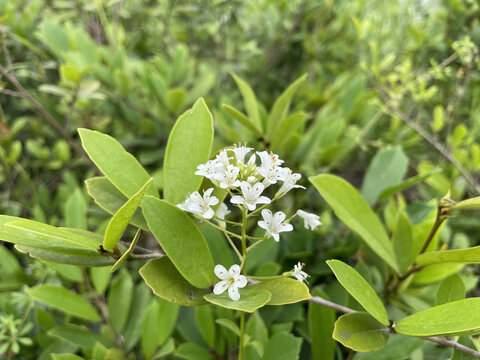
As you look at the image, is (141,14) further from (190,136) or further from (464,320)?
(464,320)

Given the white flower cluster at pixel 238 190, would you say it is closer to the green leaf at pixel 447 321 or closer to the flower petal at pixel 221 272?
the flower petal at pixel 221 272

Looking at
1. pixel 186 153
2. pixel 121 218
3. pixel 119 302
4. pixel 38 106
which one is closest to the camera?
pixel 121 218

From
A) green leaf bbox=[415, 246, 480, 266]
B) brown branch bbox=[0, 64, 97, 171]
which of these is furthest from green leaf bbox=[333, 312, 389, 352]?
brown branch bbox=[0, 64, 97, 171]

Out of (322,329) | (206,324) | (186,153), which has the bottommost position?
(206,324)

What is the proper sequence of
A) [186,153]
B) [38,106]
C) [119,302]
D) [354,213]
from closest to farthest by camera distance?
[186,153] < [354,213] < [119,302] < [38,106]

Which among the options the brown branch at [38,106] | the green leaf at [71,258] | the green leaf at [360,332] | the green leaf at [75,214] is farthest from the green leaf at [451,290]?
the brown branch at [38,106]

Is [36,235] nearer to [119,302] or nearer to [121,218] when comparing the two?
[121,218]

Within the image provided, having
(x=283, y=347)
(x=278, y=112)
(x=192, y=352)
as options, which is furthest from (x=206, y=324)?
(x=278, y=112)
